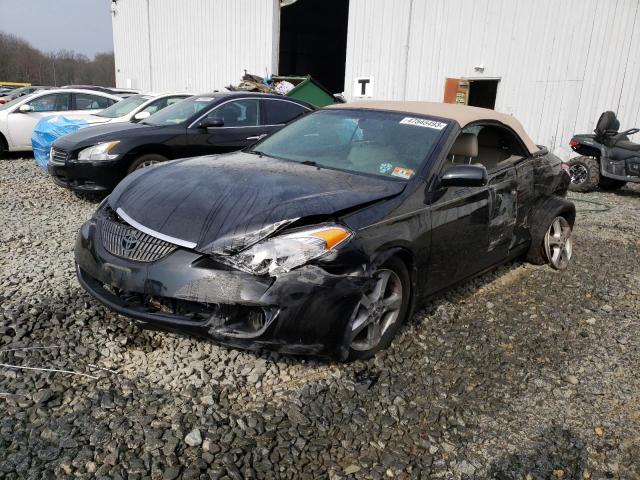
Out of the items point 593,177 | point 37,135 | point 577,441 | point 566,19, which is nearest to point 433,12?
point 566,19

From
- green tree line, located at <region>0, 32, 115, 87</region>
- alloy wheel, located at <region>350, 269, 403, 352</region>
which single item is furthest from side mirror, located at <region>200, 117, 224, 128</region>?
green tree line, located at <region>0, 32, 115, 87</region>

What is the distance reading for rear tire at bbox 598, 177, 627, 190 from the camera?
952 cm

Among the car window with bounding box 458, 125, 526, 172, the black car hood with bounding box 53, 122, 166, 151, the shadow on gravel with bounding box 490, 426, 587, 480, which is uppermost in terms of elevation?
the car window with bounding box 458, 125, 526, 172

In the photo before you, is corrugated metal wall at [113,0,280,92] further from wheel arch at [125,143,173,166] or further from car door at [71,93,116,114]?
wheel arch at [125,143,173,166]

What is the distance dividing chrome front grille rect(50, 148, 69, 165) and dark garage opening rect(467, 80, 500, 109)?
9.99 metres

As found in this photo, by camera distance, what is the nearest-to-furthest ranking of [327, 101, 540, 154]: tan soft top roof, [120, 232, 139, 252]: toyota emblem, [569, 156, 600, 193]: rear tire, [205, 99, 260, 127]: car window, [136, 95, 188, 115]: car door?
[120, 232, 139, 252]: toyota emblem
[327, 101, 540, 154]: tan soft top roof
[205, 99, 260, 127]: car window
[136, 95, 188, 115]: car door
[569, 156, 600, 193]: rear tire

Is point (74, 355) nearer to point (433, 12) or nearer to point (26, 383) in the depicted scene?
point (26, 383)

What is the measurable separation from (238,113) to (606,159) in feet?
21.9

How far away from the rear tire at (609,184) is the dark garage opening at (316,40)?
1694 cm

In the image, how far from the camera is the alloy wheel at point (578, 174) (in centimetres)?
934

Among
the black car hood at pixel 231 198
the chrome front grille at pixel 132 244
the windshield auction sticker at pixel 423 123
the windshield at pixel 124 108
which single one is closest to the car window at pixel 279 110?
the windshield at pixel 124 108

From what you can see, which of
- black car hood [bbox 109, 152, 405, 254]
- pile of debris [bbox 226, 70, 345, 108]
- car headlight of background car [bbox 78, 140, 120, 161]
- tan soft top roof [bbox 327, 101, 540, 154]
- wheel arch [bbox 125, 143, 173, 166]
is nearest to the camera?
black car hood [bbox 109, 152, 405, 254]

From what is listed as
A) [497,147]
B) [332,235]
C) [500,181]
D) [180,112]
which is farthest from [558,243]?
[180,112]

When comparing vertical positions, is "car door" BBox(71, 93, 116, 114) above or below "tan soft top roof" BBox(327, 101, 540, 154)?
Answer: below
